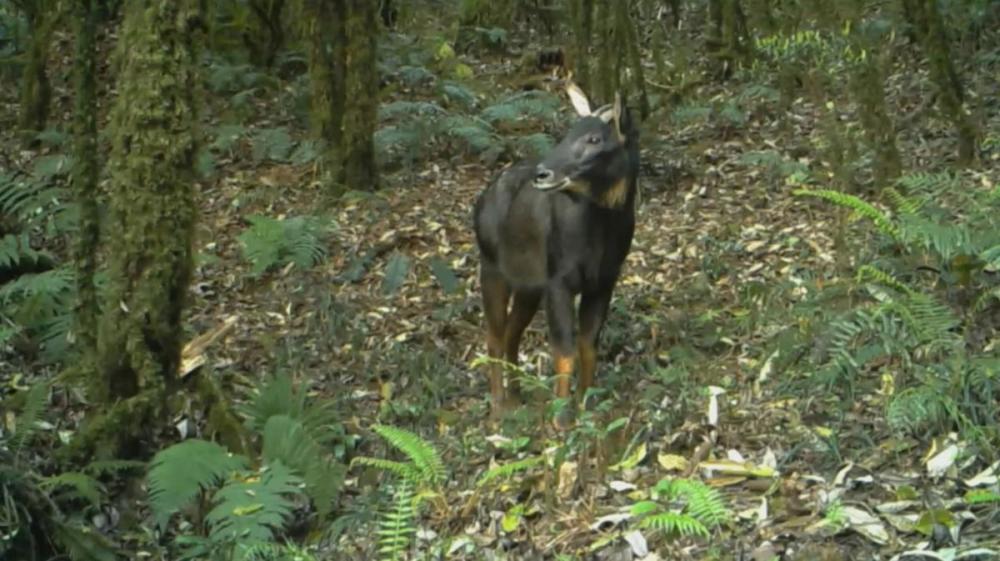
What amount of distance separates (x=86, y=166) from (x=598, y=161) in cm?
303

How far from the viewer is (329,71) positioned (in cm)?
1273

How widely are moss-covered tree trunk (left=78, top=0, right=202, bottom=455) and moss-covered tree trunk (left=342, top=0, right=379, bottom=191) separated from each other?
5333 mm

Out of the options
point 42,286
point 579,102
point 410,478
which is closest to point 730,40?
point 579,102

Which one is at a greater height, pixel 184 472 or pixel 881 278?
pixel 881 278

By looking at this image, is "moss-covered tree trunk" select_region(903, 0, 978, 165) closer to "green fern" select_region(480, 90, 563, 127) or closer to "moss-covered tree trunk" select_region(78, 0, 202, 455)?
"green fern" select_region(480, 90, 563, 127)

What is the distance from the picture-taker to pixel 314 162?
13.5 m

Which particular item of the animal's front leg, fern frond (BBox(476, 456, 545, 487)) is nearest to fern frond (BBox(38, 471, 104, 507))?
fern frond (BBox(476, 456, 545, 487))

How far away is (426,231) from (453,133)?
204 centimetres

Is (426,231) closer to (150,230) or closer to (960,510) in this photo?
(150,230)

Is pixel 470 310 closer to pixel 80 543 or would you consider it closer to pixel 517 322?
pixel 517 322

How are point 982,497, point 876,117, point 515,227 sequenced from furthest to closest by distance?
point 876,117
point 515,227
point 982,497

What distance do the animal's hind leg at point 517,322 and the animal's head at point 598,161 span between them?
840mm

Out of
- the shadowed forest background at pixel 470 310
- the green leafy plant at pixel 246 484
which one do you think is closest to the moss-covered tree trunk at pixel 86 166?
the shadowed forest background at pixel 470 310

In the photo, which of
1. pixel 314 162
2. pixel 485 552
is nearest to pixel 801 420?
pixel 485 552
